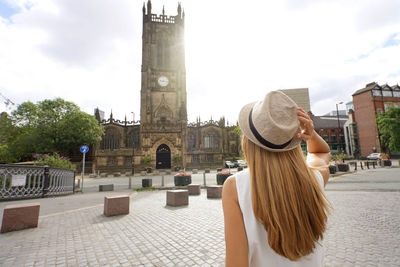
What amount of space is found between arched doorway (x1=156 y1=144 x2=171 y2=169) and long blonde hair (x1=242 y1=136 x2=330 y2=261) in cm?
3470

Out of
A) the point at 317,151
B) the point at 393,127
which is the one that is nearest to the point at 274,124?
the point at 317,151

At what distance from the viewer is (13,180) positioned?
8883mm

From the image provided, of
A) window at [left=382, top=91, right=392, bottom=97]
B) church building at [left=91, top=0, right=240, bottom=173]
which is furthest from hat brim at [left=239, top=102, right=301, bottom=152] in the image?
window at [left=382, top=91, right=392, bottom=97]

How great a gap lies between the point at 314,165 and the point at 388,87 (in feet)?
200

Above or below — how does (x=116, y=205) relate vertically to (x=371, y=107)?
below

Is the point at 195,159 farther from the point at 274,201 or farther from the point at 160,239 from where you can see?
the point at 274,201

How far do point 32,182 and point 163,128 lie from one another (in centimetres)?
2582

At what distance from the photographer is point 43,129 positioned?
30781mm

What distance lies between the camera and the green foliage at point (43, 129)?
2989 centimetres

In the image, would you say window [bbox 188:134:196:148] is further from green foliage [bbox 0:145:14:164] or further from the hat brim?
the hat brim

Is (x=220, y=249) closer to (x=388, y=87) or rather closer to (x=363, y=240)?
(x=363, y=240)

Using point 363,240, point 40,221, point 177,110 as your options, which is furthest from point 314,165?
point 177,110

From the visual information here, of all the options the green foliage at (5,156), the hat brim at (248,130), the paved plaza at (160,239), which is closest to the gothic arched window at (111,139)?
the green foliage at (5,156)

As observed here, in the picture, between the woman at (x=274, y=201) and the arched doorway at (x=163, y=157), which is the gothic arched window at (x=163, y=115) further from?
the woman at (x=274, y=201)
